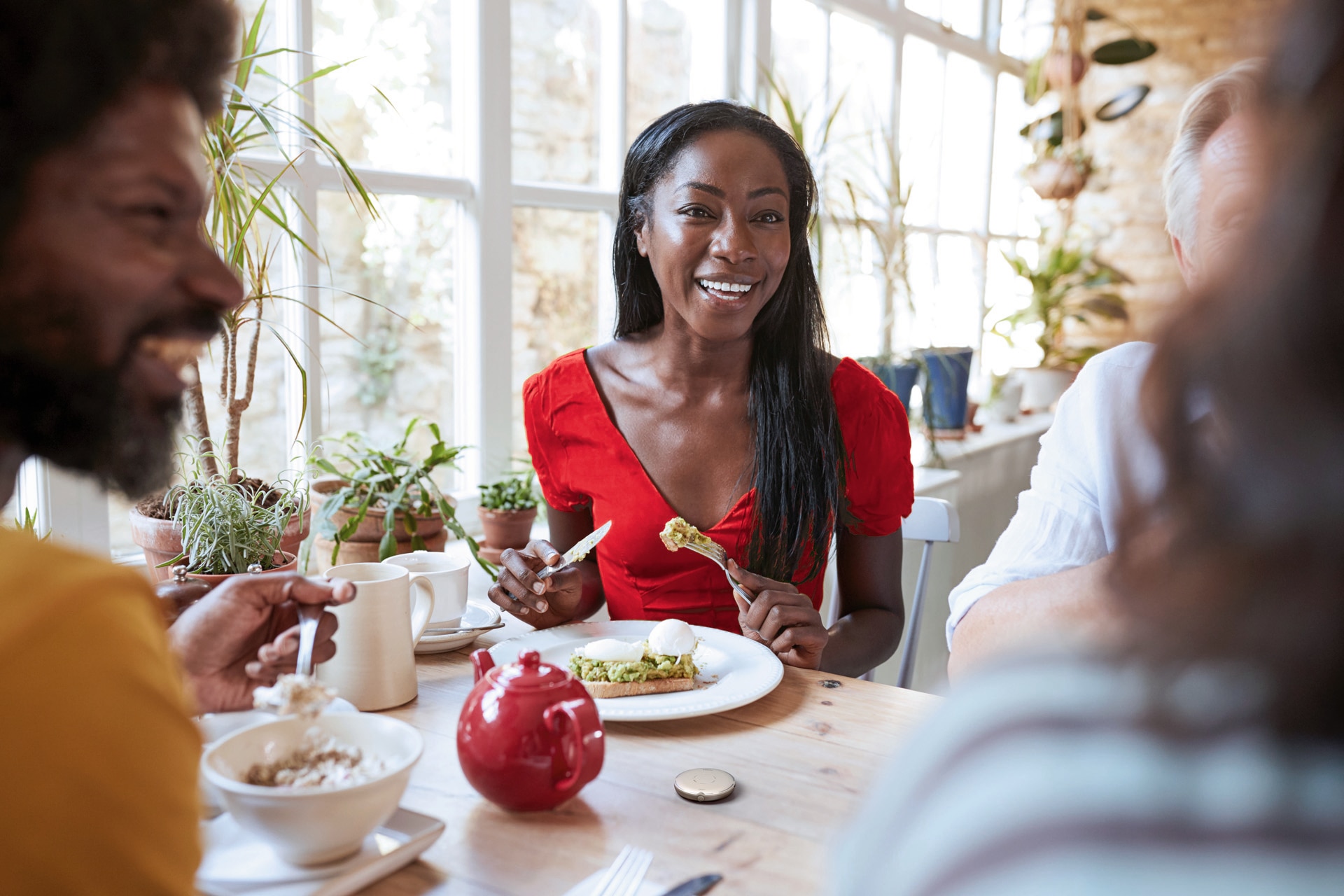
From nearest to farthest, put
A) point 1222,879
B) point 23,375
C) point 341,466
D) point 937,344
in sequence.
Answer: point 1222,879
point 23,375
point 341,466
point 937,344

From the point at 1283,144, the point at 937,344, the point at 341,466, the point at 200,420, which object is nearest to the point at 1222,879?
the point at 1283,144

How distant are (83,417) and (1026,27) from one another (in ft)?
17.9

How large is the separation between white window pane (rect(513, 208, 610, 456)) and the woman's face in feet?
3.40

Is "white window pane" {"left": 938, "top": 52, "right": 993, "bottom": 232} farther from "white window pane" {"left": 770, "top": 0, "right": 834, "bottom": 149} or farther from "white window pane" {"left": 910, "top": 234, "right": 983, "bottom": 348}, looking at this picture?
"white window pane" {"left": 770, "top": 0, "right": 834, "bottom": 149}

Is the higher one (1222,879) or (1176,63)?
(1176,63)

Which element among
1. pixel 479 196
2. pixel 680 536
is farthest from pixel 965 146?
pixel 680 536

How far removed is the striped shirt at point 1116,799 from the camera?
30cm

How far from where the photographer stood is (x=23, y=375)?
0.67 m

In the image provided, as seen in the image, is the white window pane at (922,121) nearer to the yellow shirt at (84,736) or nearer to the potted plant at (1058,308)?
the potted plant at (1058,308)

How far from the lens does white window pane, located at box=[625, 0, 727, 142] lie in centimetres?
302

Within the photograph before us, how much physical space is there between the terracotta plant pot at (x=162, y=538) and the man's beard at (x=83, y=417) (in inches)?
28.2

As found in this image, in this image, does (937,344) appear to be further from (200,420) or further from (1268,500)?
(1268,500)

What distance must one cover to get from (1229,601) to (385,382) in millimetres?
2323

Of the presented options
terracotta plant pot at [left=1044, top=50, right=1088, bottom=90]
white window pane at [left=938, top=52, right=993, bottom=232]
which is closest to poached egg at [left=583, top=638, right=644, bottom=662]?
white window pane at [left=938, top=52, right=993, bottom=232]
